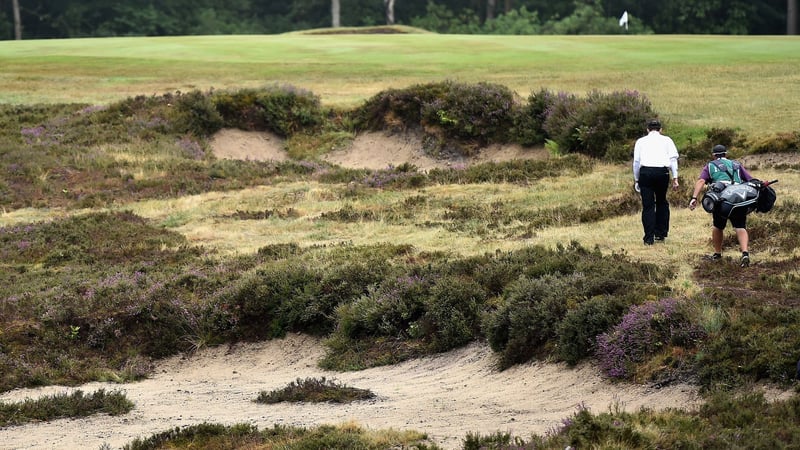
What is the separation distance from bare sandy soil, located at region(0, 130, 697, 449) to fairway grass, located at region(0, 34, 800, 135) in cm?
1724

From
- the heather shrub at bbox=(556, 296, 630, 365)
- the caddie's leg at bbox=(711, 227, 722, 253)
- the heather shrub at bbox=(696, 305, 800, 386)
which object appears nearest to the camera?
the heather shrub at bbox=(696, 305, 800, 386)

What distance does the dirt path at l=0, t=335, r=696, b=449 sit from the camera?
1174 cm

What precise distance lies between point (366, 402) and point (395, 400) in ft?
1.16

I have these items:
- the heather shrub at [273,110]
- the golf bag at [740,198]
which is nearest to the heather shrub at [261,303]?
the golf bag at [740,198]

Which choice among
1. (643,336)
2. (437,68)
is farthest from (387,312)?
(437,68)

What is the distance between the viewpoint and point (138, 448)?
1145 centimetres

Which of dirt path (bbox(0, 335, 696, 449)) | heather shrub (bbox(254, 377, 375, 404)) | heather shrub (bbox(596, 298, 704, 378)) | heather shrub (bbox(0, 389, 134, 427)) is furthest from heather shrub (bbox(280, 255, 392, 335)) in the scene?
heather shrub (bbox(596, 298, 704, 378))

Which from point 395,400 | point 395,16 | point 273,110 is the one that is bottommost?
point 395,400

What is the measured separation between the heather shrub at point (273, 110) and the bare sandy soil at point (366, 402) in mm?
20906

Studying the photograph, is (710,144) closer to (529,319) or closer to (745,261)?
(745,261)

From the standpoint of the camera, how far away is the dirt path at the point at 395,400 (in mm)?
11742

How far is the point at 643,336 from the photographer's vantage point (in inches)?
504

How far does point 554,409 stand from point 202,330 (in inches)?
309

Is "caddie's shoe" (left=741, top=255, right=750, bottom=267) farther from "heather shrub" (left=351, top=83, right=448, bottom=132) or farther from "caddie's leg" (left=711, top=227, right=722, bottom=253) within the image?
"heather shrub" (left=351, top=83, right=448, bottom=132)
